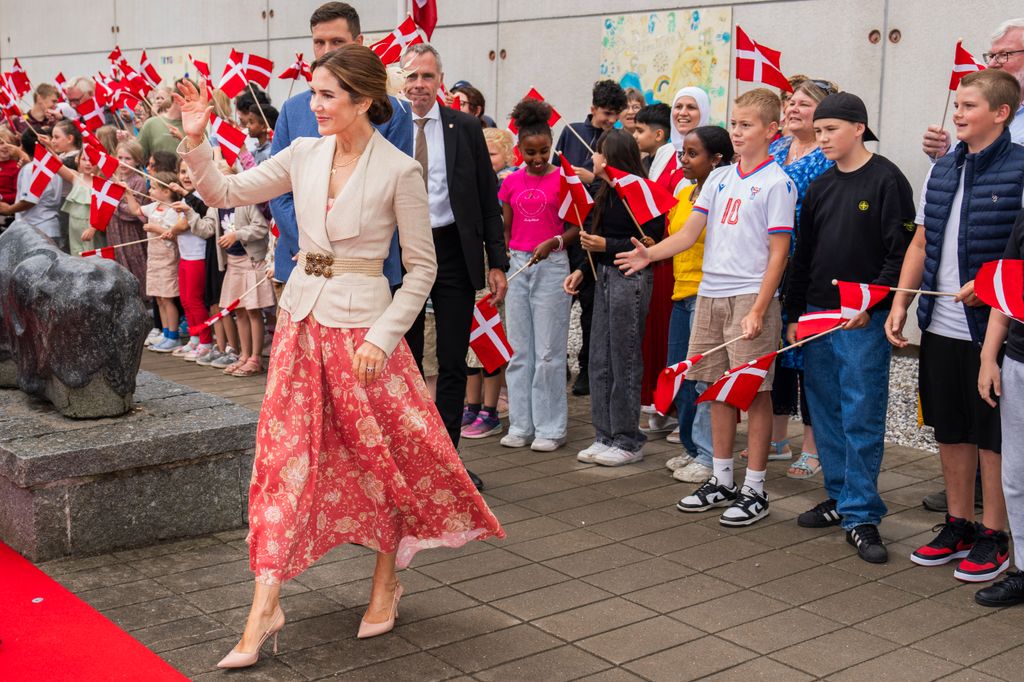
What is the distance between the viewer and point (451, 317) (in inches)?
245

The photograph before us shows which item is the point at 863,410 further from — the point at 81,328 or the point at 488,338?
the point at 81,328

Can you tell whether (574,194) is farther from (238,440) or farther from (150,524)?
(150,524)

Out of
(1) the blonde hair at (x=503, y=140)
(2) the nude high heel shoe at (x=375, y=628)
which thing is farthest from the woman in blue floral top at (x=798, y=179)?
(2) the nude high heel shoe at (x=375, y=628)

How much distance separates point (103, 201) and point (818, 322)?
637cm

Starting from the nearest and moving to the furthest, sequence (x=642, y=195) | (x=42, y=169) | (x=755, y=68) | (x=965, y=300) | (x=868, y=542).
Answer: (x=965, y=300), (x=868, y=542), (x=642, y=195), (x=755, y=68), (x=42, y=169)

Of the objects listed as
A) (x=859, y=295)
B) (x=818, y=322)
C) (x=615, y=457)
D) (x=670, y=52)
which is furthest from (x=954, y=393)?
(x=670, y=52)

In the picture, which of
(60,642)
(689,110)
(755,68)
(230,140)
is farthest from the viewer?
(230,140)

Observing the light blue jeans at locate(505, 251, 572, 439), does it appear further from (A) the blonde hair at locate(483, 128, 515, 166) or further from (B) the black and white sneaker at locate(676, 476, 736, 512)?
(B) the black and white sneaker at locate(676, 476, 736, 512)

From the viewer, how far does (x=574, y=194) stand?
7.00 m

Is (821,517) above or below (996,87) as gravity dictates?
below

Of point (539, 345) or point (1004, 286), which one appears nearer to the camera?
point (1004, 286)

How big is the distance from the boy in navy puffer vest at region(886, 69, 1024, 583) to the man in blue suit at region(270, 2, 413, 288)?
2224 millimetres

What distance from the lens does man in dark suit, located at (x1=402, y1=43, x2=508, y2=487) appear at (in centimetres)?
619

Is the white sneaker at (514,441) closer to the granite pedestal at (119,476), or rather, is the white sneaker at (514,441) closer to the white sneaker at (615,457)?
the white sneaker at (615,457)
